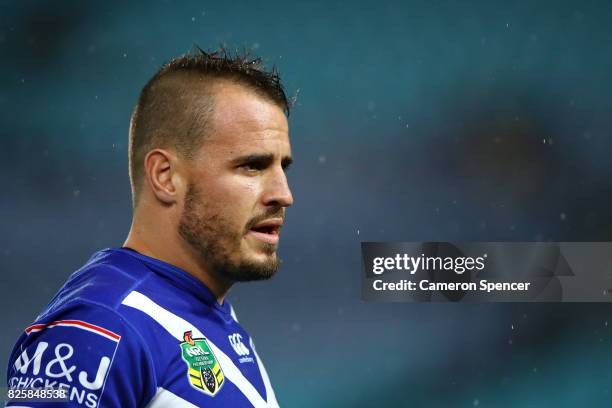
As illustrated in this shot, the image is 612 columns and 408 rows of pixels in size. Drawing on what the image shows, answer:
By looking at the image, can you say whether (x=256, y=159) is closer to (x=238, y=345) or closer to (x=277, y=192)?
(x=277, y=192)

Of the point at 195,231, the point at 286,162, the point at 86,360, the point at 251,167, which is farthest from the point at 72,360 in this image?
the point at 286,162

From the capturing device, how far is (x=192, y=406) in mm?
2689

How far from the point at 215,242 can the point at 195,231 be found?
0.08 meters

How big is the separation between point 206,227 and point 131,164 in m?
0.44

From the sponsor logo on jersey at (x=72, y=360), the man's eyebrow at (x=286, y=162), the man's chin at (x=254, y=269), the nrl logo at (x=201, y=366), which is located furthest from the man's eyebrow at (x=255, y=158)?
the sponsor logo on jersey at (x=72, y=360)

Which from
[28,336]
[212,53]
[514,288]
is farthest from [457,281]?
[28,336]

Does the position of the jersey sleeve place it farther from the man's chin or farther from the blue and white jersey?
the man's chin

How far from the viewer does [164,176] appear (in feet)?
9.80

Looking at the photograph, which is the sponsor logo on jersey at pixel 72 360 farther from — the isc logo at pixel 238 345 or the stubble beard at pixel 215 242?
the isc logo at pixel 238 345

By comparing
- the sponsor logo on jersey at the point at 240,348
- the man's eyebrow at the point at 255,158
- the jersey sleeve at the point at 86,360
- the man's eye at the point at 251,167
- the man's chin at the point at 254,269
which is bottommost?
the jersey sleeve at the point at 86,360

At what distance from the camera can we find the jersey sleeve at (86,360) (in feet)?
8.14

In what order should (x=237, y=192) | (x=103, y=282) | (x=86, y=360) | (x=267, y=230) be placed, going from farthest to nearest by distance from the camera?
(x=267, y=230) < (x=237, y=192) < (x=103, y=282) < (x=86, y=360)

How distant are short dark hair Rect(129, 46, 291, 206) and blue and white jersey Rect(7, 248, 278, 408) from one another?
0.39 metres

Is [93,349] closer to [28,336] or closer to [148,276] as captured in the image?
[28,336]
